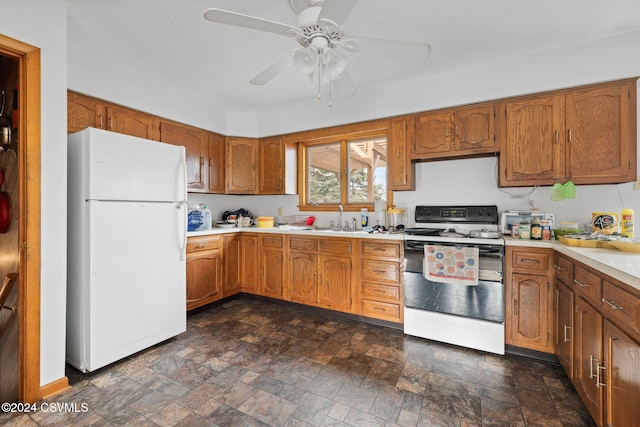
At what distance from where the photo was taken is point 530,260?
2.18 m

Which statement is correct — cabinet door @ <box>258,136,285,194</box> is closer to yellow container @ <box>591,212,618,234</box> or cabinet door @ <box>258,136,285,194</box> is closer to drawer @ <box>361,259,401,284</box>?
drawer @ <box>361,259,401,284</box>

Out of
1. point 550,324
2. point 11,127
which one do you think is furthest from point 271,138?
point 550,324

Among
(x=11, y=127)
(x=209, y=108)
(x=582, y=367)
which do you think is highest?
(x=209, y=108)

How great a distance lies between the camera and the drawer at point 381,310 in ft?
8.83

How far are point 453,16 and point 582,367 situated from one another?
7.31ft

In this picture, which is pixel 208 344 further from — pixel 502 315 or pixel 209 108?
pixel 209 108

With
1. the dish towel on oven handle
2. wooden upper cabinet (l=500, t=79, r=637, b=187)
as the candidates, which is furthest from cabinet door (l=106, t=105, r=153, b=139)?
wooden upper cabinet (l=500, t=79, r=637, b=187)

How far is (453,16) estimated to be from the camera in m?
1.97

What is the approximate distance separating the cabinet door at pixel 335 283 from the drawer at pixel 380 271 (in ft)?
0.58

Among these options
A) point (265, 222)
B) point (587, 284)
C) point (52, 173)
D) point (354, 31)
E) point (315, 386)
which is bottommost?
point (315, 386)

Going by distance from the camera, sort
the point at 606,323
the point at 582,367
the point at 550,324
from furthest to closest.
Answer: the point at 550,324
the point at 582,367
the point at 606,323

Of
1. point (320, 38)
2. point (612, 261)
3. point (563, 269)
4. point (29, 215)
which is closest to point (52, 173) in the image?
point (29, 215)

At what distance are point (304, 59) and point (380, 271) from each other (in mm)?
1896

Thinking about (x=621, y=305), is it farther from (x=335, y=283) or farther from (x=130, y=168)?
(x=130, y=168)
